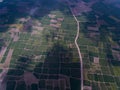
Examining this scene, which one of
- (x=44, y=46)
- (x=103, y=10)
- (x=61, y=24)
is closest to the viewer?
(x=44, y=46)

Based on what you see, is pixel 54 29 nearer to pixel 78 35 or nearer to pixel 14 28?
pixel 78 35

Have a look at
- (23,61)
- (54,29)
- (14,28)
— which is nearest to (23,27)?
(14,28)

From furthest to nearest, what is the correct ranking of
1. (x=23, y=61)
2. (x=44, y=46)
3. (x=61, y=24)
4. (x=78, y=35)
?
(x=61, y=24) < (x=78, y=35) < (x=44, y=46) < (x=23, y=61)

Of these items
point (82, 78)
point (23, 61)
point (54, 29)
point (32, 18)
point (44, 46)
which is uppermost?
point (32, 18)

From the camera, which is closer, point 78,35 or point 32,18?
point 78,35

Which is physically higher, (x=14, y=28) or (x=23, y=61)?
(x=14, y=28)

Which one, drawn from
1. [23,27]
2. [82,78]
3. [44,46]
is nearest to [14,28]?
[23,27]

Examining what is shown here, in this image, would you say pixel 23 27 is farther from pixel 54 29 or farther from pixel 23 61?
pixel 23 61
